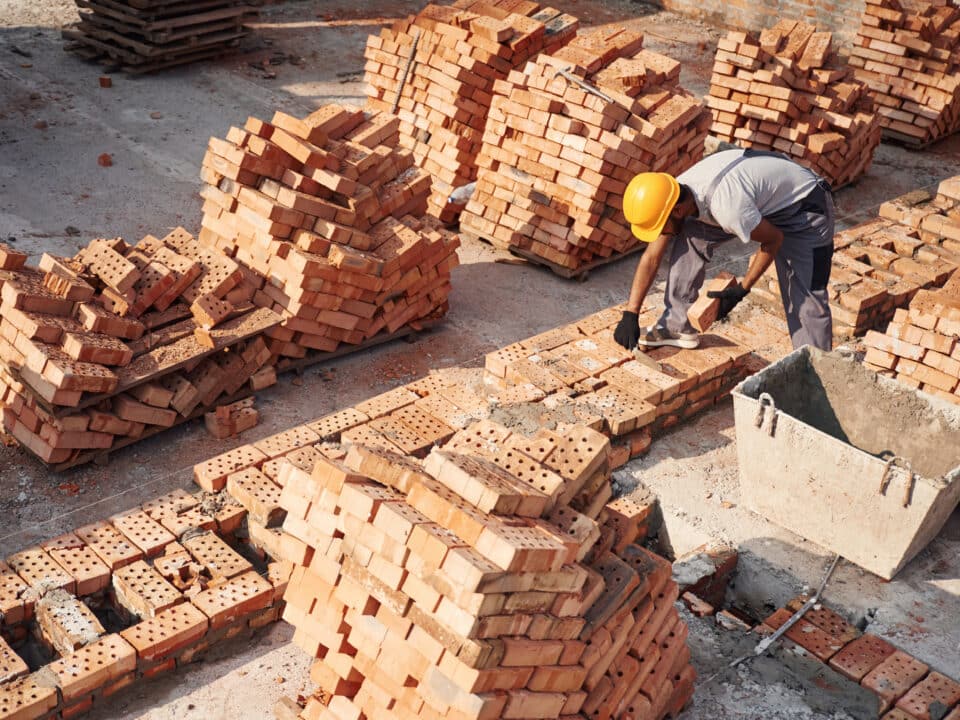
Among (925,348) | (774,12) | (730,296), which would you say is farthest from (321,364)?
(774,12)

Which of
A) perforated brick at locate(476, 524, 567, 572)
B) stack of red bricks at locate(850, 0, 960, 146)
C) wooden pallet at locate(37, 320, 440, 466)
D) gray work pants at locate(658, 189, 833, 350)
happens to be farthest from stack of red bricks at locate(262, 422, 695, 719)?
stack of red bricks at locate(850, 0, 960, 146)

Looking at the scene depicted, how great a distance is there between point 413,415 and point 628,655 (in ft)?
8.60

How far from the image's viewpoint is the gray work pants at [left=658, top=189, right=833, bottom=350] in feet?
27.5

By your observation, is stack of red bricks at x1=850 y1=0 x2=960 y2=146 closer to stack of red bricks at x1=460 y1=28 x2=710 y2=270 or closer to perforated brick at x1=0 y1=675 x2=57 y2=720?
stack of red bricks at x1=460 y1=28 x2=710 y2=270

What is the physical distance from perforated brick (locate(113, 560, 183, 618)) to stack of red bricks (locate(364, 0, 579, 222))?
6.14 metres

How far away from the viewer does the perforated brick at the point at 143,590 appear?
6055 millimetres

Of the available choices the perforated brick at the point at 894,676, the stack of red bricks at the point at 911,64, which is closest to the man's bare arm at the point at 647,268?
the perforated brick at the point at 894,676

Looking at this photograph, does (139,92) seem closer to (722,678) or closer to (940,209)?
(940,209)

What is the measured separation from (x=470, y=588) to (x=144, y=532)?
2676mm

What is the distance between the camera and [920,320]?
8.19 metres

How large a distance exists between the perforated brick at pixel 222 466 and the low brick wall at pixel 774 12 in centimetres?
1422

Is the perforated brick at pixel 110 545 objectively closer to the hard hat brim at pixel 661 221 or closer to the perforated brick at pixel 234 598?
the perforated brick at pixel 234 598

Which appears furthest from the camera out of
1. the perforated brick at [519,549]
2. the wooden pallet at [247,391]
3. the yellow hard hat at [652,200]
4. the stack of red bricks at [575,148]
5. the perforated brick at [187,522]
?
the stack of red bricks at [575,148]

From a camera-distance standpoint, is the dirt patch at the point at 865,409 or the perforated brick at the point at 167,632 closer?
Result: the perforated brick at the point at 167,632
